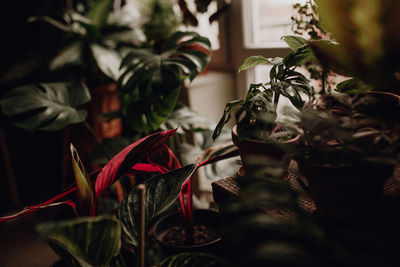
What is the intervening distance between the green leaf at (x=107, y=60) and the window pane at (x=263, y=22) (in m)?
0.66

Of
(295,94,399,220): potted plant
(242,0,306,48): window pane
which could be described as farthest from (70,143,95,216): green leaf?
(242,0,306,48): window pane

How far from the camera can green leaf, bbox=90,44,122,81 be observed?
1522mm

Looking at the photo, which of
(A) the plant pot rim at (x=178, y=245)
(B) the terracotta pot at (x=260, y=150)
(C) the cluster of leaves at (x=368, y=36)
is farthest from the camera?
(A) the plant pot rim at (x=178, y=245)

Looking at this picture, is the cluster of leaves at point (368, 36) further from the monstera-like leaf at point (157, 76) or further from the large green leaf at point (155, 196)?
the monstera-like leaf at point (157, 76)

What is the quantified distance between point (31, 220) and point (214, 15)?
1876 mm

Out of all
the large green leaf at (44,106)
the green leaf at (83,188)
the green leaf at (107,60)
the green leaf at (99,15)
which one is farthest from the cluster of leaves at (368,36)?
the green leaf at (99,15)

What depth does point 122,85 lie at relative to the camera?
3.89ft

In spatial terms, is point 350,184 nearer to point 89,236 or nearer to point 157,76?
point 89,236

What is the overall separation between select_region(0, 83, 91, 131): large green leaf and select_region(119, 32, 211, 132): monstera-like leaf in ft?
0.69

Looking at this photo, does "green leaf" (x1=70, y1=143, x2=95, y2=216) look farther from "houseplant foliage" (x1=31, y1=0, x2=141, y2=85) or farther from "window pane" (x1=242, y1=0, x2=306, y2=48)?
"window pane" (x1=242, y1=0, x2=306, y2=48)

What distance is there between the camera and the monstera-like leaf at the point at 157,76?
112cm

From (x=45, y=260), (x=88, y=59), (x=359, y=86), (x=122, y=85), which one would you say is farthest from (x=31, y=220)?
(x=359, y=86)

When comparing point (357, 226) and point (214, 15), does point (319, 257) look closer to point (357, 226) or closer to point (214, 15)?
point (357, 226)

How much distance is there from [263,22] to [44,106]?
1.11 meters
